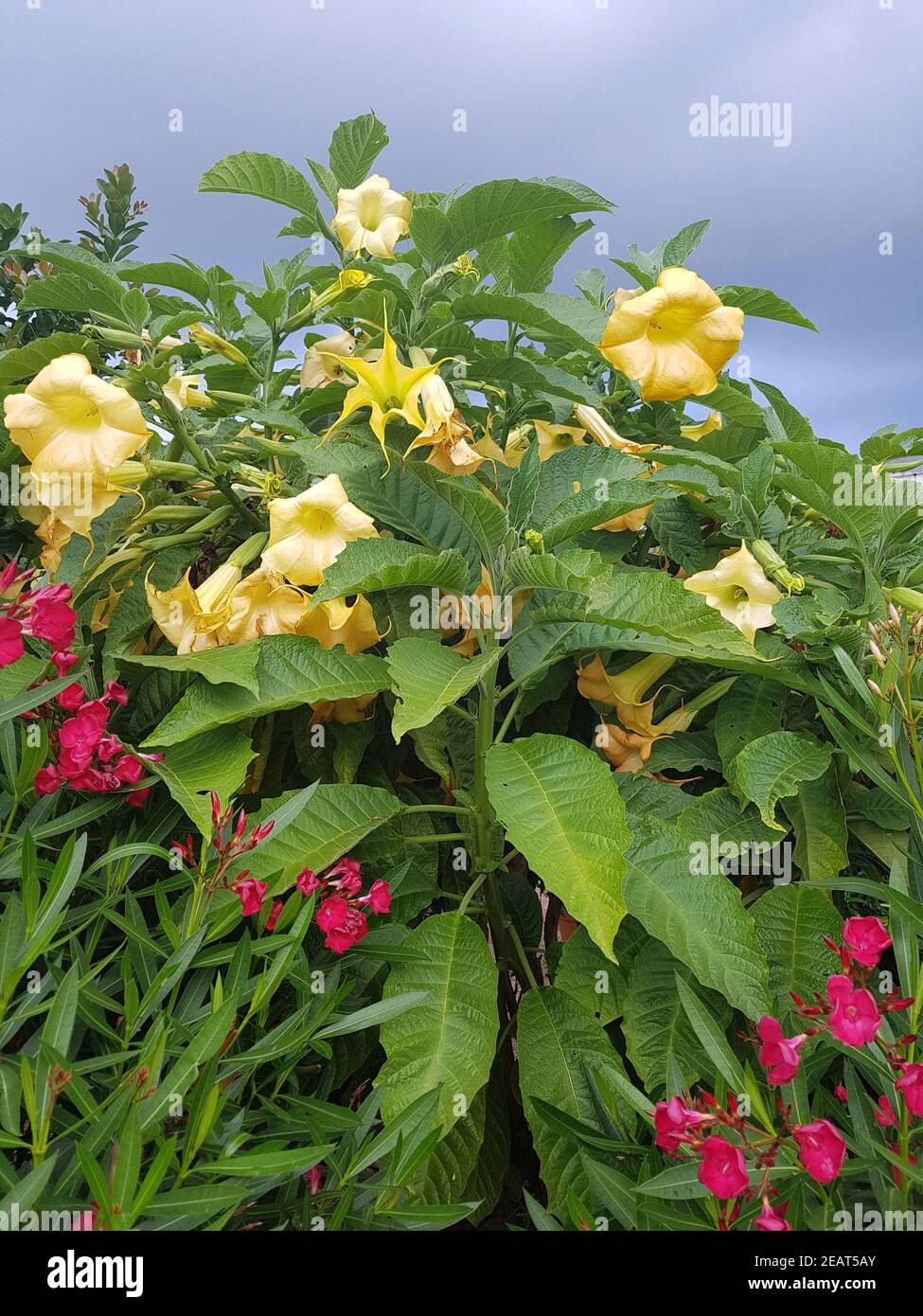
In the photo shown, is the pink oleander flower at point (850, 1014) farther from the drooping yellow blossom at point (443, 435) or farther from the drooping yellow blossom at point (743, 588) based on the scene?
the drooping yellow blossom at point (443, 435)

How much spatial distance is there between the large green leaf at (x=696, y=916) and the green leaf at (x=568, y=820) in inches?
5.2

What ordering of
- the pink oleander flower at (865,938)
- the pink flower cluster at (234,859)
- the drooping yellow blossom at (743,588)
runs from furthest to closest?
1. the drooping yellow blossom at (743,588)
2. the pink flower cluster at (234,859)
3. the pink oleander flower at (865,938)

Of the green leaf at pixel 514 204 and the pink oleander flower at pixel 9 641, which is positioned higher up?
the green leaf at pixel 514 204

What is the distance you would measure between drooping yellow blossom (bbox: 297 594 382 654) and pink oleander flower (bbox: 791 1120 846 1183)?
85 cm

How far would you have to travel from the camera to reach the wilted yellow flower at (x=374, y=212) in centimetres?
192

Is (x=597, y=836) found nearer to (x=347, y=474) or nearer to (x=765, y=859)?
(x=765, y=859)

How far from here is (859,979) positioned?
1060mm

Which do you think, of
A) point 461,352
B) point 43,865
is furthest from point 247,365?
point 43,865

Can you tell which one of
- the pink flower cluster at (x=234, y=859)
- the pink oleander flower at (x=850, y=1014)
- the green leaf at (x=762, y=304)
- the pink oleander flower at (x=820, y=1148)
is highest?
the green leaf at (x=762, y=304)

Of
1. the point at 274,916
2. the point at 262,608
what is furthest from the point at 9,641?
the point at 274,916

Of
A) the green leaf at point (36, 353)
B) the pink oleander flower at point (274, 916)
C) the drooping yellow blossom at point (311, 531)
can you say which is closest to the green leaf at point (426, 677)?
the drooping yellow blossom at point (311, 531)

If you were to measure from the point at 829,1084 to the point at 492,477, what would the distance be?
1.08 meters

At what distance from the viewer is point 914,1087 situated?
0.97 meters

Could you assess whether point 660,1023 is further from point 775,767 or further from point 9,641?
point 9,641
